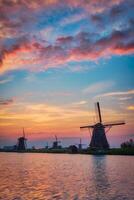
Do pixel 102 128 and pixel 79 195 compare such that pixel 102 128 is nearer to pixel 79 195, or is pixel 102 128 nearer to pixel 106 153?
pixel 106 153

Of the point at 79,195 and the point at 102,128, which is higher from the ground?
the point at 102,128

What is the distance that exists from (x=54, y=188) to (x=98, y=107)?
10585cm

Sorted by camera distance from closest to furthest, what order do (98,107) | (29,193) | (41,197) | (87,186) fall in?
(41,197) → (29,193) → (87,186) → (98,107)

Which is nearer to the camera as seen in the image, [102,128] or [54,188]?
[54,188]

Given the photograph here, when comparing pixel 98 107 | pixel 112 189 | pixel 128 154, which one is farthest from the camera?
pixel 98 107

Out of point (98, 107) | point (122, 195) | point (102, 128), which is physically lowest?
point (122, 195)

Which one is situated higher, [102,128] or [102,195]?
[102,128]

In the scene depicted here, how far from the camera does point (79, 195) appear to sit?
31938mm

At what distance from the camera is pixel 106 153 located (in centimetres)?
13588

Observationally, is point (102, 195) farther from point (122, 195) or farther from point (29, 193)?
point (29, 193)

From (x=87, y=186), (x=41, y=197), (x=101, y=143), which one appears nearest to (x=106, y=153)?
(x=101, y=143)

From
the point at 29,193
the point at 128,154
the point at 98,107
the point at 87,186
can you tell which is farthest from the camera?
the point at 98,107

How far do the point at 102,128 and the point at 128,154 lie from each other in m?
14.5

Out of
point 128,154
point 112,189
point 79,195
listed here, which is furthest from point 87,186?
point 128,154
